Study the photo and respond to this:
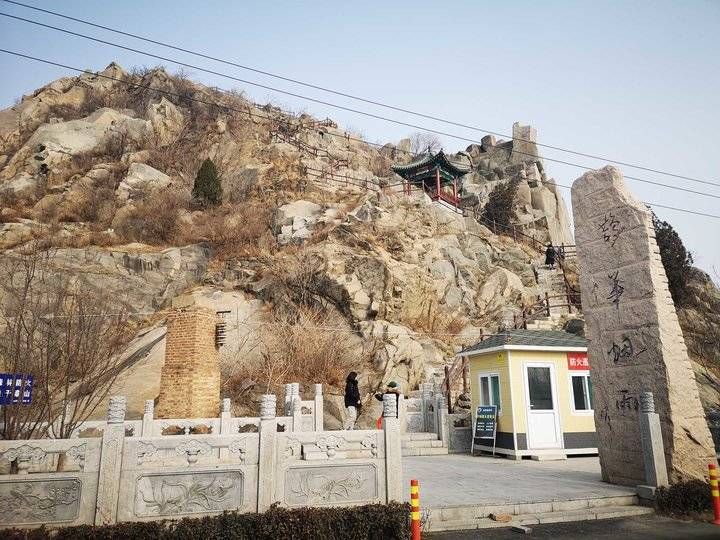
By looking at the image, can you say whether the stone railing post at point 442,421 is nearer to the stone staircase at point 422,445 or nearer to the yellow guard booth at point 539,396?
the stone staircase at point 422,445

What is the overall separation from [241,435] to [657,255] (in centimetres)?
824

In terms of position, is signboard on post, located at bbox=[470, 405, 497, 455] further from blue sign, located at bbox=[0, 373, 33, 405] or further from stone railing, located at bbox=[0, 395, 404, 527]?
blue sign, located at bbox=[0, 373, 33, 405]

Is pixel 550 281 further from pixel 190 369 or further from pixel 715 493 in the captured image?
pixel 190 369

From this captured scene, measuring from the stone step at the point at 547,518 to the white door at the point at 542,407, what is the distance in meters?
5.69

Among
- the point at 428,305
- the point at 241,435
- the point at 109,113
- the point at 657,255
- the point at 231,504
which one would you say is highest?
the point at 109,113

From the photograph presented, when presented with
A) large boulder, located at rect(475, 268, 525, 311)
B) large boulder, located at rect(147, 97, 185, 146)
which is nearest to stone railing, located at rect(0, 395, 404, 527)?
large boulder, located at rect(475, 268, 525, 311)

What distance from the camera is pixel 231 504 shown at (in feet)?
18.4

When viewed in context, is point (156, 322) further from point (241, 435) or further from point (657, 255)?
point (657, 255)

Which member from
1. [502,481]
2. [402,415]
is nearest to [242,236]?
[402,415]

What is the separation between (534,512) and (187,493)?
519 cm

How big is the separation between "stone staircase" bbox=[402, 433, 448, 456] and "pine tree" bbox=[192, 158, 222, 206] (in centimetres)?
2256

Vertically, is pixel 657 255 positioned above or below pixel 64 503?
above

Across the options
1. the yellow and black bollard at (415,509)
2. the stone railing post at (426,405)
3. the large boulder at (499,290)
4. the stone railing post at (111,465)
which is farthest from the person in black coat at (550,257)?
the stone railing post at (111,465)

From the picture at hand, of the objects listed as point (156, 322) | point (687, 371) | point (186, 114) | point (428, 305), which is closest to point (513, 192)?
point (428, 305)
